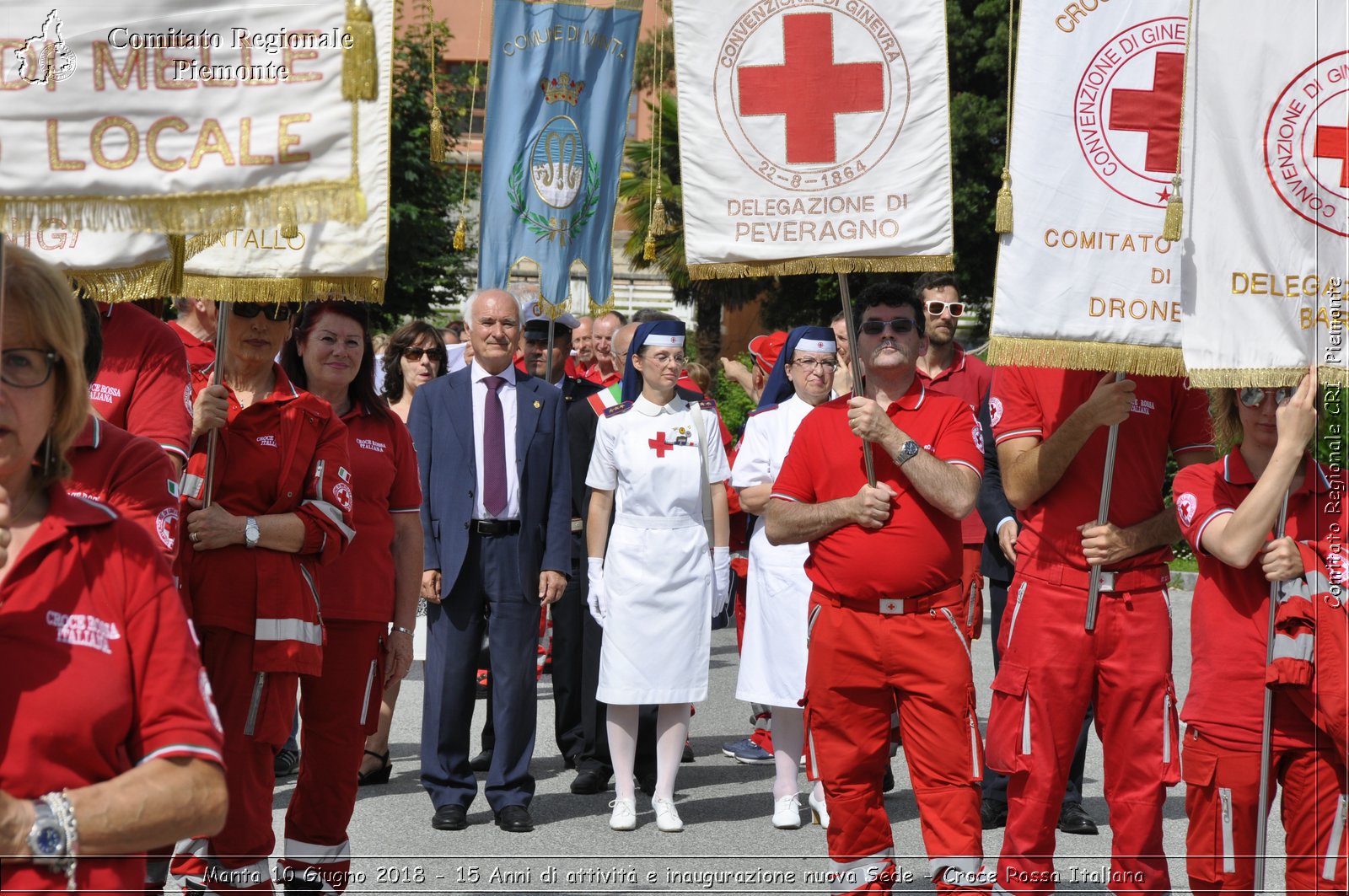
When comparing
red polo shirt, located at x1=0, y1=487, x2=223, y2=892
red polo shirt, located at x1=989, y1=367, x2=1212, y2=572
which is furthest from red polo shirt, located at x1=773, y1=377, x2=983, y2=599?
red polo shirt, located at x1=0, y1=487, x2=223, y2=892

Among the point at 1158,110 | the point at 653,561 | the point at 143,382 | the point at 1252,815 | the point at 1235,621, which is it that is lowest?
the point at 1252,815

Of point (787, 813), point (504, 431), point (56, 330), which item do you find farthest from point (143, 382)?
point (787, 813)

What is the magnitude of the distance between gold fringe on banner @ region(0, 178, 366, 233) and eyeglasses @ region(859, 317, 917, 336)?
90.5 inches

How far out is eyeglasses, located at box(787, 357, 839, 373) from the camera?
25.8 feet

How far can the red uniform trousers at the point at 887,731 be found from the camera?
4973 mm

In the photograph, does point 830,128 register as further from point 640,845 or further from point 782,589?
point 640,845

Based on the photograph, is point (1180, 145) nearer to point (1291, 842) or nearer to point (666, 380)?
point (1291, 842)

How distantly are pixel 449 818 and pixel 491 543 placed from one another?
132cm

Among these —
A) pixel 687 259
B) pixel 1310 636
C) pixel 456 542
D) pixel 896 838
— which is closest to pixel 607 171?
pixel 456 542

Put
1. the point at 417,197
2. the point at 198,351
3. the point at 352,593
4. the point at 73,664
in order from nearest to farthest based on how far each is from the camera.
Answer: the point at 73,664 < the point at 198,351 < the point at 352,593 < the point at 417,197

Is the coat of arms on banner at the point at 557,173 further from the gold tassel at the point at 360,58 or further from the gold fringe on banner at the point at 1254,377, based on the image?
the gold fringe on banner at the point at 1254,377

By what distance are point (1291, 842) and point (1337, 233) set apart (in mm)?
1779

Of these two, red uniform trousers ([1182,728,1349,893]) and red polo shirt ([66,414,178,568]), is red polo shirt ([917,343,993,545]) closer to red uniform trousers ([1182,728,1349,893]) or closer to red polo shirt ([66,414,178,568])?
red uniform trousers ([1182,728,1349,893])

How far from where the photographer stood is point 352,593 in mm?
5691
